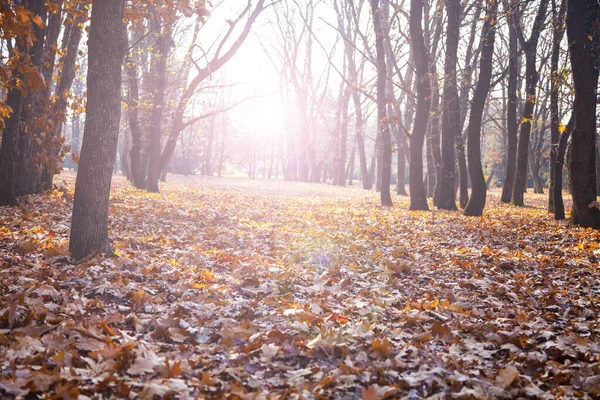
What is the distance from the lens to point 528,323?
418 centimetres

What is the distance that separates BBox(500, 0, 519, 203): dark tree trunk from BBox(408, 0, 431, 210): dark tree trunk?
4308 millimetres

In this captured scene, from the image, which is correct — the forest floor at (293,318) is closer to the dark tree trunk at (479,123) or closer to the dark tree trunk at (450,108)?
the dark tree trunk at (479,123)

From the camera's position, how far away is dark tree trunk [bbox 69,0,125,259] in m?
5.42

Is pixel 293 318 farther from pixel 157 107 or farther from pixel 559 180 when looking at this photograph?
pixel 157 107

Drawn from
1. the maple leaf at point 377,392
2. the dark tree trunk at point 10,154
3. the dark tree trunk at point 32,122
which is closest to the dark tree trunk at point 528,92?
the maple leaf at point 377,392

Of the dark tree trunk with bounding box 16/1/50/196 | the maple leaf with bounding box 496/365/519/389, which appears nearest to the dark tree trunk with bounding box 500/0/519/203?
the dark tree trunk with bounding box 16/1/50/196

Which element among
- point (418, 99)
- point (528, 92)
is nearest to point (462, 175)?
point (528, 92)

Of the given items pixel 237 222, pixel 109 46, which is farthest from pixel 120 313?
pixel 237 222

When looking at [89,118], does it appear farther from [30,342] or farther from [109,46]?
[30,342]

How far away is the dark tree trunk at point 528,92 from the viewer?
46.7 feet

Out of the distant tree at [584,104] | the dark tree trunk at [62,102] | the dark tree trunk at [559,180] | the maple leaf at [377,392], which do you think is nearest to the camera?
the maple leaf at [377,392]

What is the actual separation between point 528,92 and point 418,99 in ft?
16.6

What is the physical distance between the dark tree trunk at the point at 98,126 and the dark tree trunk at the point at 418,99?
1035 cm

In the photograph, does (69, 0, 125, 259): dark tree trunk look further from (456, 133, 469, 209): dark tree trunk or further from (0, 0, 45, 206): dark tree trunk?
(456, 133, 469, 209): dark tree trunk
